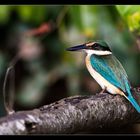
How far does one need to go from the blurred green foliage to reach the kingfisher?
0.98 feet

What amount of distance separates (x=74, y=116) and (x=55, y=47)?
98 cm

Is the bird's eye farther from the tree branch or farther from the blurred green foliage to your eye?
the blurred green foliage

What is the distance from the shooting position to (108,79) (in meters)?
1.85

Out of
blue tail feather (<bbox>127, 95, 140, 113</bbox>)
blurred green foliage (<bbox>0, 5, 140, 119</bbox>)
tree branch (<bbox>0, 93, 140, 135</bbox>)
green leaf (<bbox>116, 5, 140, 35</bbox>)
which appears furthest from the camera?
blurred green foliage (<bbox>0, 5, 140, 119</bbox>)

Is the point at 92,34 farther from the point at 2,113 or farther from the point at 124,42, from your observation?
the point at 2,113

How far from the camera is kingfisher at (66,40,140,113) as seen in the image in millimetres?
1805

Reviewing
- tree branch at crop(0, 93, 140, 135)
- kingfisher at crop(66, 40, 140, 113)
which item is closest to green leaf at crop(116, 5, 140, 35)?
kingfisher at crop(66, 40, 140, 113)

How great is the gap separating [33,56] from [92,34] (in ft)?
1.48

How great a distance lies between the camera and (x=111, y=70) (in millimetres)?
1837

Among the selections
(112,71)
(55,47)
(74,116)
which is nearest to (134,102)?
(112,71)

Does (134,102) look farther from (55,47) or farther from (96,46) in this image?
(55,47)

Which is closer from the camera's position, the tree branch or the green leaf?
the tree branch

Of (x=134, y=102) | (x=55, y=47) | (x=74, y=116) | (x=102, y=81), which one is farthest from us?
(x=55, y=47)

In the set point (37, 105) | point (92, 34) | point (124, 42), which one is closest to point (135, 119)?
point (92, 34)
